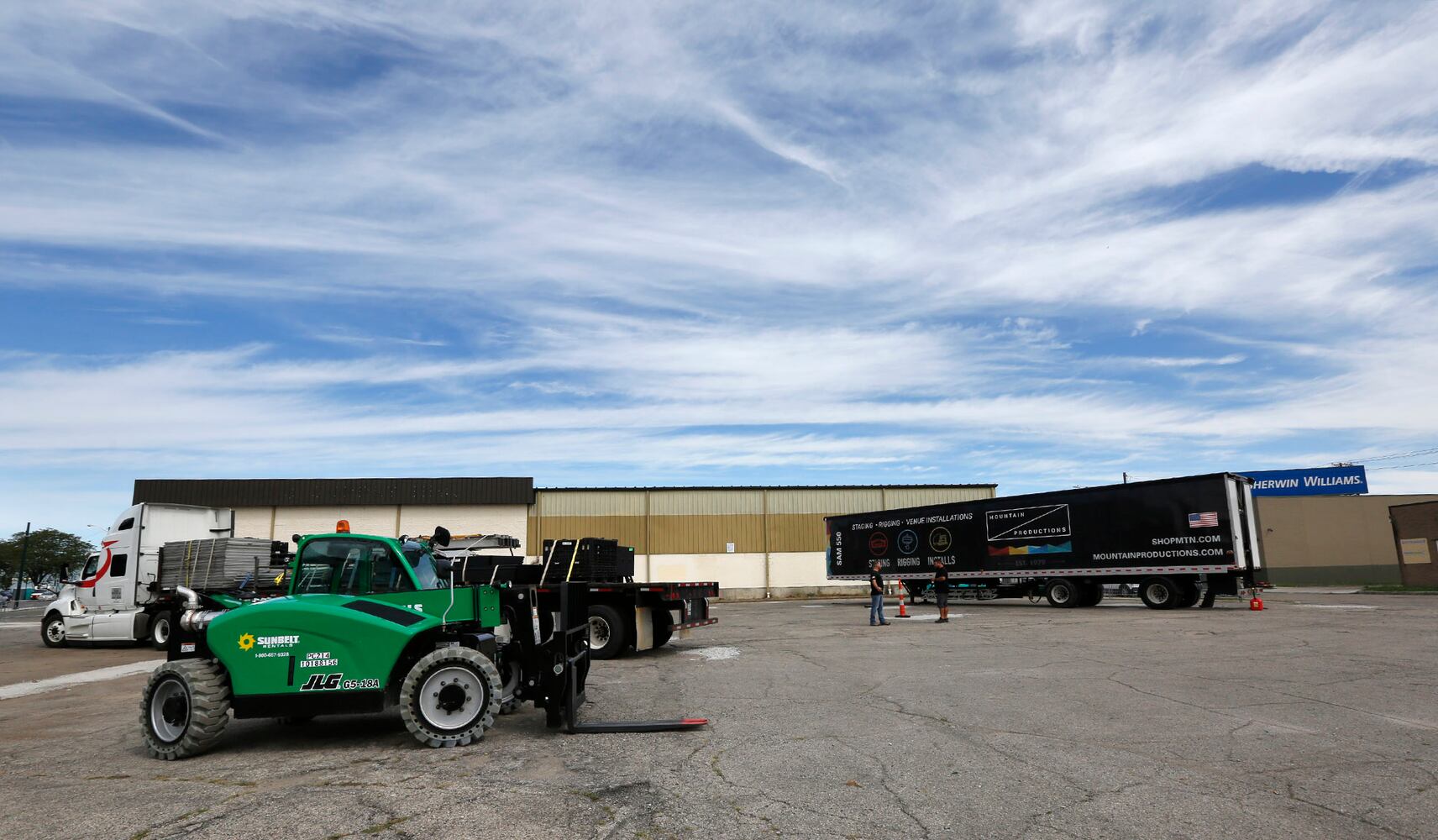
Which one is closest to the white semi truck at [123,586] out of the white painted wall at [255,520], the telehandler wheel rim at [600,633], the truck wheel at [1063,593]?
the telehandler wheel rim at [600,633]

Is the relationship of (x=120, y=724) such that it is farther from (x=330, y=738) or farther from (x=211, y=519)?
(x=211, y=519)

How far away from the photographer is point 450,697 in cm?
806

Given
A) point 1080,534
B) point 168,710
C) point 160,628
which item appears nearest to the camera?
point 168,710

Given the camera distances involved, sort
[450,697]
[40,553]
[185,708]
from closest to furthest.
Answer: [185,708], [450,697], [40,553]

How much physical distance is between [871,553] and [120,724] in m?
28.7

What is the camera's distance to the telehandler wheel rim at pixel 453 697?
26.2 ft

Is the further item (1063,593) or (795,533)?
(795,533)

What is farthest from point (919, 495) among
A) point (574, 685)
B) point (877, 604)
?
point (574, 685)

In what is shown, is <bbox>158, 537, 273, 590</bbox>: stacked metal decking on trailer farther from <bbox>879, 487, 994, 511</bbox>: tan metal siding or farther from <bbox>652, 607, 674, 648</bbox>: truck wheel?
<bbox>879, 487, 994, 511</bbox>: tan metal siding

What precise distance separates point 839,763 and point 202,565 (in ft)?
59.2

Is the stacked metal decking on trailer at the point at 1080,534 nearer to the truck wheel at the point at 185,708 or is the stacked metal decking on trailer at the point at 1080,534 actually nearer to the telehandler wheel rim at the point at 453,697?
the telehandler wheel rim at the point at 453,697

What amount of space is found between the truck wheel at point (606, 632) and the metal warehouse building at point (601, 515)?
93.9ft

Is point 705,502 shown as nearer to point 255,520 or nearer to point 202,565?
point 255,520

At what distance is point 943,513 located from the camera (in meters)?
32.5
